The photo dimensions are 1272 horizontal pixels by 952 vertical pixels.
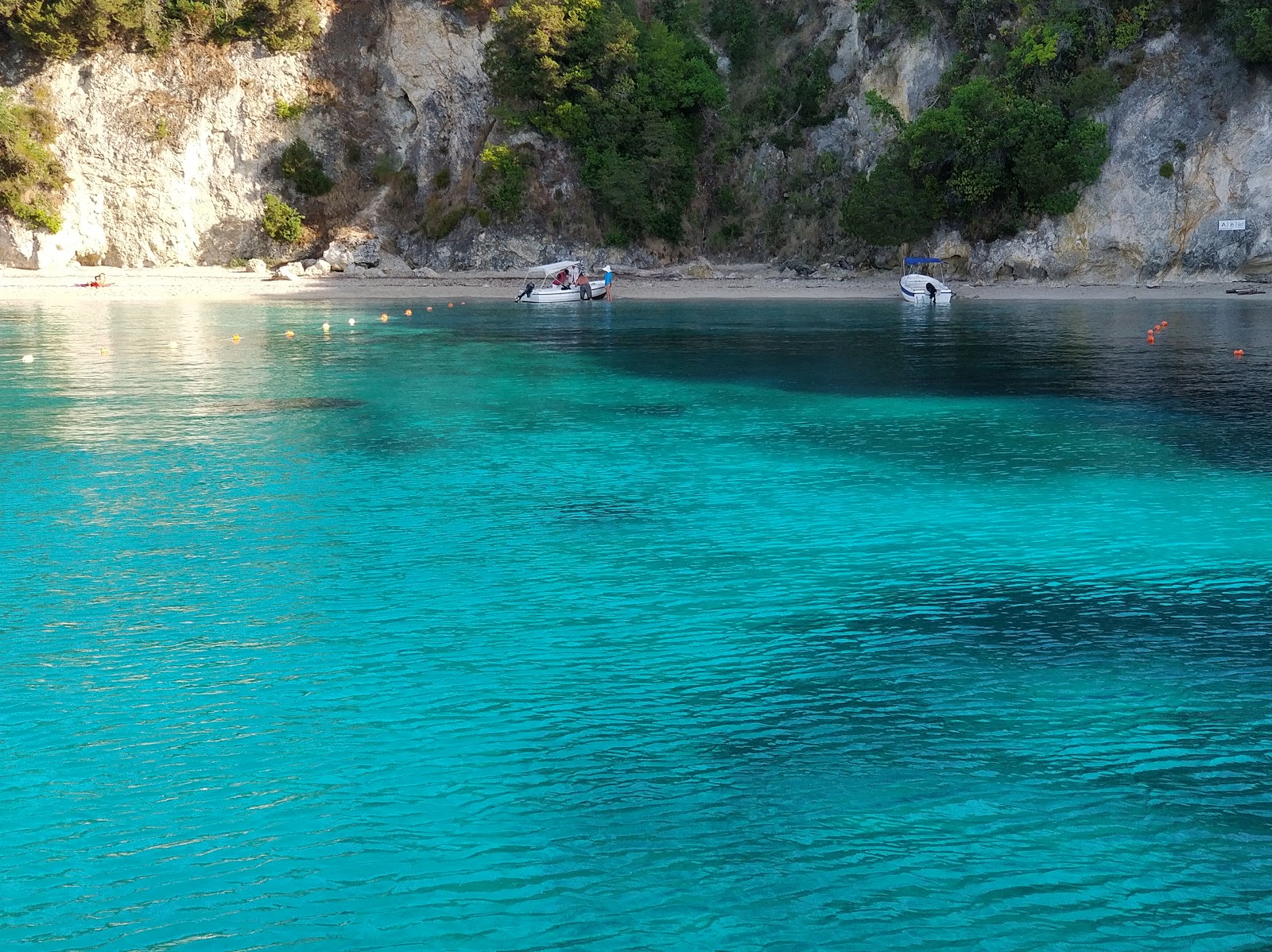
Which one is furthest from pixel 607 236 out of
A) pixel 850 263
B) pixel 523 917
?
pixel 523 917

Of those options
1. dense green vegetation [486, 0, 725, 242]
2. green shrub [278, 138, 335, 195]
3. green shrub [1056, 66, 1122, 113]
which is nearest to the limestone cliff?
green shrub [278, 138, 335, 195]

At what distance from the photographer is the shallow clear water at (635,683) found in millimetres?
7055

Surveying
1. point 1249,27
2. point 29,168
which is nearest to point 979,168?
point 1249,27

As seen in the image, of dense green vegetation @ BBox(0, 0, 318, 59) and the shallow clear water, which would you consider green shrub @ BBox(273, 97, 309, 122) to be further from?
the shallow clear water

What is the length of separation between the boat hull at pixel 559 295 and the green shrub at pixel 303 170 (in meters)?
17.3

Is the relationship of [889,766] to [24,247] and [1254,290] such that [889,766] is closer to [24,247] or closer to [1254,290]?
[1254,290]

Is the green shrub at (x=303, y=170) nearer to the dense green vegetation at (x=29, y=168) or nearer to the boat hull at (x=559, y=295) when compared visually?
the dense green vegetation at (x=29, y=168)

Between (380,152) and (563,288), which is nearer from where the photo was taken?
(563,288)

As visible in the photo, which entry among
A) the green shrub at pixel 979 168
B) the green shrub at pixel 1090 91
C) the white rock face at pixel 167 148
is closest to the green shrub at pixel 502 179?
the white rock face at pixel 167 148

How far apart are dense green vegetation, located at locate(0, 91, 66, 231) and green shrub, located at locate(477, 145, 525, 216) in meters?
20.9

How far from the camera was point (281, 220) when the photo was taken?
6266cm

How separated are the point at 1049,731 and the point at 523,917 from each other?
4.46m

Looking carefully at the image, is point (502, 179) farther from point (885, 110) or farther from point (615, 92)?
point (885, 110)

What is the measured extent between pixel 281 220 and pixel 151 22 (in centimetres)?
1124
